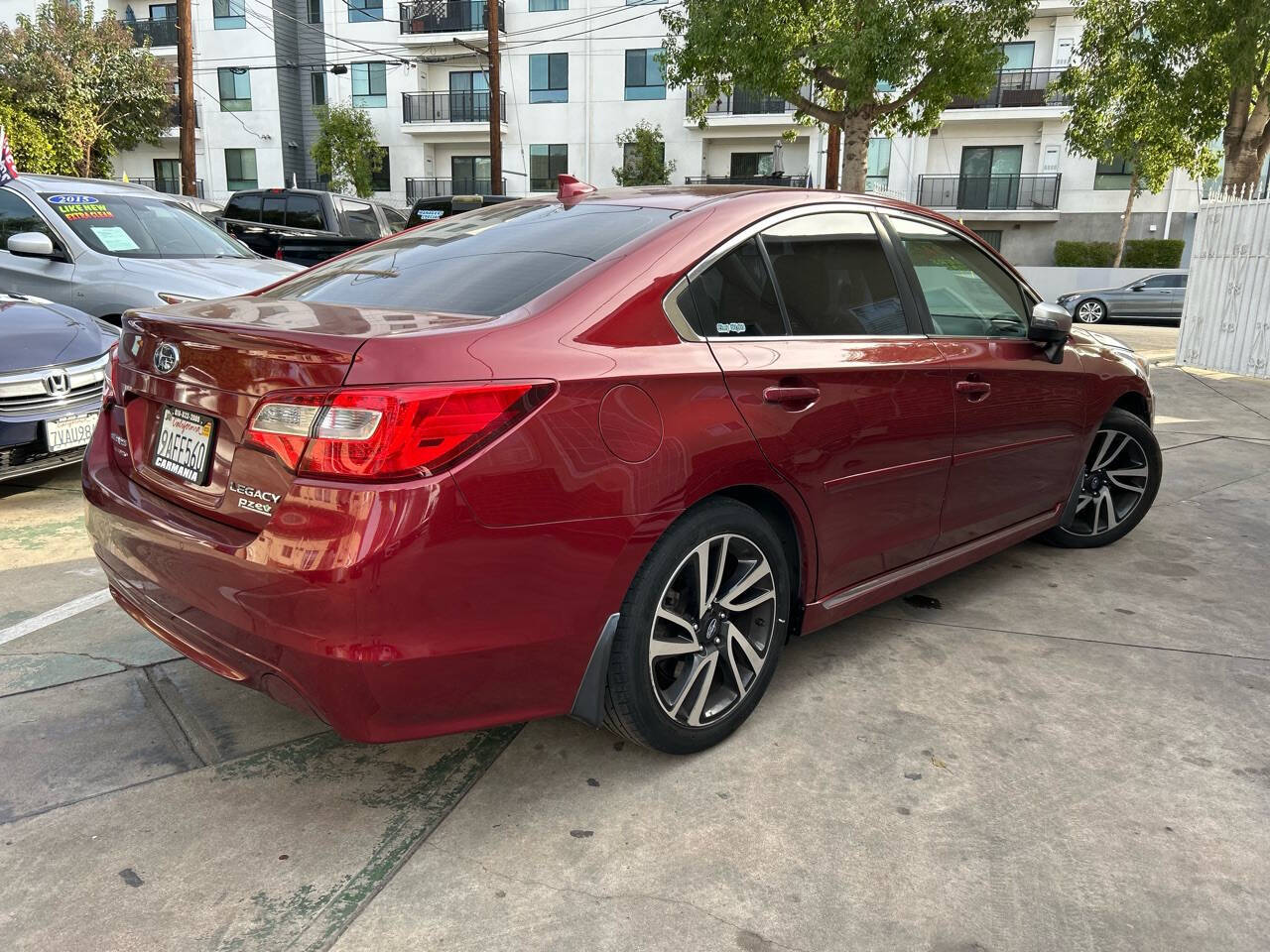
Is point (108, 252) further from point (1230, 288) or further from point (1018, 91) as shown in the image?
point (1018, 91)

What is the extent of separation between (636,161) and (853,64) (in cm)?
1806

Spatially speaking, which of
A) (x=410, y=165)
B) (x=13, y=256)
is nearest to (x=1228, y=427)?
(x=13, y=256)

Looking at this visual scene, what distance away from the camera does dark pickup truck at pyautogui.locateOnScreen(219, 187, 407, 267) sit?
41.6 feet

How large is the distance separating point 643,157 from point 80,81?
18103 millimetres

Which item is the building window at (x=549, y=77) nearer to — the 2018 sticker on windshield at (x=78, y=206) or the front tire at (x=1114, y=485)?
the 2018 sticker on windshield at (x=78, y=206)

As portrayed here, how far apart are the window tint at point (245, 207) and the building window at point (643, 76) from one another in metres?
20.2

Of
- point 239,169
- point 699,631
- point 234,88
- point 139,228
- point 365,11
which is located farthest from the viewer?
point 239,169

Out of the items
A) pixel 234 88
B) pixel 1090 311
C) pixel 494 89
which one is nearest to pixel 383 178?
pixel 234 88

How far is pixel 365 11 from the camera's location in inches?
1331

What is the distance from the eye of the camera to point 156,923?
6.68 ft

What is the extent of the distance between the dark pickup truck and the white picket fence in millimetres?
10506

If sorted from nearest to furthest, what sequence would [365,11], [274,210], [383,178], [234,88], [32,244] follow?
[32,244] → [274,210] → [365,11] → [234,88] → [383,178]

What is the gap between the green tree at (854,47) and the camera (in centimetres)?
1436

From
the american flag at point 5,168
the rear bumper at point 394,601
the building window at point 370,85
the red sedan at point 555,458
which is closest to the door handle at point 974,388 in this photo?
the red sedan at point 555,458
